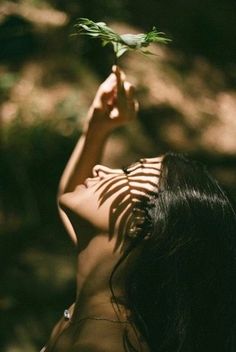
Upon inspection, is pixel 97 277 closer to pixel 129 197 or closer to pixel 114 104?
pixel 129 197

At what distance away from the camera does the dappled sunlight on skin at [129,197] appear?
1.85 m

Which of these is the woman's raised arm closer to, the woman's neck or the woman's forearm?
the woman's forearm

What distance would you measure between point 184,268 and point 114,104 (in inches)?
19.7

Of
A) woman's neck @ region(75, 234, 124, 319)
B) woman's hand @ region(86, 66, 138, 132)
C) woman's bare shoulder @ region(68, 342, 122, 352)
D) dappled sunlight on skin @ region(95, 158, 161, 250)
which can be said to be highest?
woman's hand @ region(86, 66, 138, 132)

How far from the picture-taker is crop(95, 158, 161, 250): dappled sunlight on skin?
185cm

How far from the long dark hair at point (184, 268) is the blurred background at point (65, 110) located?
1209 mm

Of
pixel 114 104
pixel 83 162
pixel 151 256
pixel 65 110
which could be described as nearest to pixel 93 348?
pixel 151 256

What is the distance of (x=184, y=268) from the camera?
1.87 meters

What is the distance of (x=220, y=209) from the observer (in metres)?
1.92

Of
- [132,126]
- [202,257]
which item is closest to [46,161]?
[132,126]

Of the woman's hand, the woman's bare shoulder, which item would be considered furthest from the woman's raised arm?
the woman's bare shoulder

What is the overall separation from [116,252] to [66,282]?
4.58 feet

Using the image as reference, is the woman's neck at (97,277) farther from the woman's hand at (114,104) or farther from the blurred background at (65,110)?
the blurred background at (65,110)

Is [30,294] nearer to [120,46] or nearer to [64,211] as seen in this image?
[64,211]
